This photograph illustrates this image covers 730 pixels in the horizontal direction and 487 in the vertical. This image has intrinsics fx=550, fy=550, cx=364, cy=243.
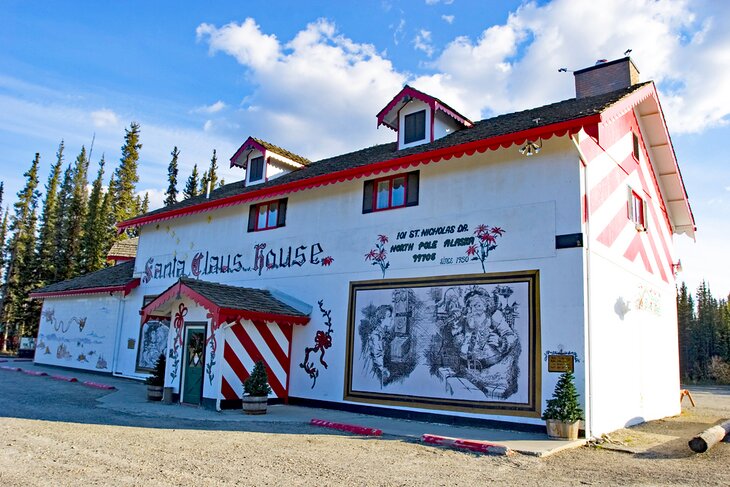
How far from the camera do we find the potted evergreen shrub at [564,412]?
31.4 ft

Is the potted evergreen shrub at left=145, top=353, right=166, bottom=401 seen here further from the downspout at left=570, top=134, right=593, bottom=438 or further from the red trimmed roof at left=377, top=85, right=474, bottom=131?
the downspout at left=570, top=134, right=593, bottom=438

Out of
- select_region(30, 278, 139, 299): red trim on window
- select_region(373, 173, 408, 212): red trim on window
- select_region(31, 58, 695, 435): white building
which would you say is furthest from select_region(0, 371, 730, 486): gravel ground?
select_region(30, 278, 139, 299): red trim on window

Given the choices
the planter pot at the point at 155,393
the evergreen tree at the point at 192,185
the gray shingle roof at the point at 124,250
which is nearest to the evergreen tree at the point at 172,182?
the evergreen tree at the point at 192,185

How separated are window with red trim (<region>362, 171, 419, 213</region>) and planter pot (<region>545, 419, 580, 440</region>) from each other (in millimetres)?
5930

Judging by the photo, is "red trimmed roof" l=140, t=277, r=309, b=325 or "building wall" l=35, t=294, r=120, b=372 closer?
"red trimmed roof" l=140, t=277, r=309, b=325

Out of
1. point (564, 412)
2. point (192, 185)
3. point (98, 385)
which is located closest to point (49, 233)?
point (192, 185)

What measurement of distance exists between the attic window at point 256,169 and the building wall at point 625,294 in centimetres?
1090

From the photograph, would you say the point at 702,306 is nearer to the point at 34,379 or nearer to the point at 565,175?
the point at 565,175

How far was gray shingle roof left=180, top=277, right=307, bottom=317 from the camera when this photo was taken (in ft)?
44.3

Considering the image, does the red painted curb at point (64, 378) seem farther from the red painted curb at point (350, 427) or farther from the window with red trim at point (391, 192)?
the window with red trim at point (391, 192)

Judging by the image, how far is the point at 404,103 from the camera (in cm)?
1507

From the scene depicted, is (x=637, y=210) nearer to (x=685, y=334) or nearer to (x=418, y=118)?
(x=418, y=118)

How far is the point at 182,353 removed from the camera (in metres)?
14.4

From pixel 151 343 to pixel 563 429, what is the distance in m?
15.3
